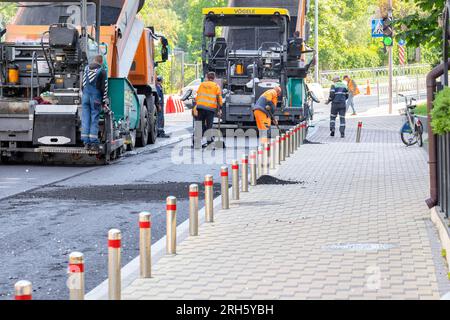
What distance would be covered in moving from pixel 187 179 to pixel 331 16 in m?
53.9

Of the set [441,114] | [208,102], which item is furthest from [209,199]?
[208,102]

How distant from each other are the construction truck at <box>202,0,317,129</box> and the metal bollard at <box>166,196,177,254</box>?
69.6 feet

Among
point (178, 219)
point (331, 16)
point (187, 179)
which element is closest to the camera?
point (178, 219)

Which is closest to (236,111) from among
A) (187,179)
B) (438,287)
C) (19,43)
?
(19,43)

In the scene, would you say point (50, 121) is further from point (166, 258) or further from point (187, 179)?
point (166, 258)

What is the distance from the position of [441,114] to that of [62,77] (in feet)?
41.8

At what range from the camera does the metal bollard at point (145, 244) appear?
1044 centimetres

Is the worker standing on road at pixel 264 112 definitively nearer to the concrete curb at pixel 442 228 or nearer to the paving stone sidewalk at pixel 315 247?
the paving stone sidewalk at pixel 315 247

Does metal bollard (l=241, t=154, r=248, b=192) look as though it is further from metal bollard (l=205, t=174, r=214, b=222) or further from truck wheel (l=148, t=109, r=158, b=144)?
truck wheel (l=148, t=109, r=158, b=144)

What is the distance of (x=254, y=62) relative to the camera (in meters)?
33.5

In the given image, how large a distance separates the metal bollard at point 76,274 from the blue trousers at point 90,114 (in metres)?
14.4

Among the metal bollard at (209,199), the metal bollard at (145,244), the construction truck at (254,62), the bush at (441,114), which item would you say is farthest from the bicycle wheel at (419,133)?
the metal bollard at (145,244)

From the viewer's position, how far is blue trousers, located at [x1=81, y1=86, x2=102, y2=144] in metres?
22.7
